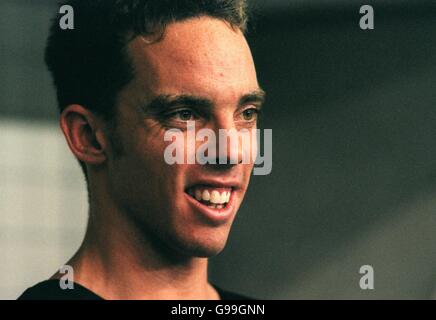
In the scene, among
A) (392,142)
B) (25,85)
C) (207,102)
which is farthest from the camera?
(25,85)

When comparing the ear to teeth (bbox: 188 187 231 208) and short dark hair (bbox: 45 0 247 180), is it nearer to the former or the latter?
short dark hair (bbox: 45 0 247 180)

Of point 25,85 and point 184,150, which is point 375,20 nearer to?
point 184,150

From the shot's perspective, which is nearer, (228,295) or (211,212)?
(211,212)

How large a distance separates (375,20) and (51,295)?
2.02 metres

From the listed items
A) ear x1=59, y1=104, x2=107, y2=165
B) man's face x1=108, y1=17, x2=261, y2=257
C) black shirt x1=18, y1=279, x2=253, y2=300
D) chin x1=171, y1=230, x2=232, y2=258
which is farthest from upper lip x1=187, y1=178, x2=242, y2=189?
black shirt x1=18, y1=279, x2=253, y2=300

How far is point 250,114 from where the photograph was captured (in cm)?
247

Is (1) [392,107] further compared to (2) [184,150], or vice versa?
(1) [392,107]

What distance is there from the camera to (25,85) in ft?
14.2

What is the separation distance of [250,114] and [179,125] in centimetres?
24

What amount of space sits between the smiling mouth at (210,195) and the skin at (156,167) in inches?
1.3

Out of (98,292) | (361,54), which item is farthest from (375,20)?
(98,292)

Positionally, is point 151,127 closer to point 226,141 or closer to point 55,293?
point 226,141

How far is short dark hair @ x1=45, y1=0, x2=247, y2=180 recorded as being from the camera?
94.0 inches

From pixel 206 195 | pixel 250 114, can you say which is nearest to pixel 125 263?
pixel 206 195
